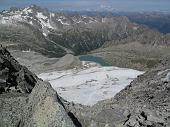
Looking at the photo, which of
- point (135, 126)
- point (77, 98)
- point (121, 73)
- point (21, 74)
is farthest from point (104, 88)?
point (135, 126)

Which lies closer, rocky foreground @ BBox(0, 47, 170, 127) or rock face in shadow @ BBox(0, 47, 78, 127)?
rock face in shadow @ BBox(0, 47, 78, 127)

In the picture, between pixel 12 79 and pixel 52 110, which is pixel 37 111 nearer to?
pixel 52 110

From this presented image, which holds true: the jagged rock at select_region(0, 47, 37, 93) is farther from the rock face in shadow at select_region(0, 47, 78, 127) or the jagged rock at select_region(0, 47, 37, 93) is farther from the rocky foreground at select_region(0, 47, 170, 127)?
the rock face in shadow at select_region(0, 47, 78, 127)

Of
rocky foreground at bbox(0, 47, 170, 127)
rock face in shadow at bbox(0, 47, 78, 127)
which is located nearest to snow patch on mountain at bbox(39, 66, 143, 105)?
rocky foreground at bbox(0, 47, 170, 127)

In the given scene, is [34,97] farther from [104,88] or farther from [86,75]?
[86,75]

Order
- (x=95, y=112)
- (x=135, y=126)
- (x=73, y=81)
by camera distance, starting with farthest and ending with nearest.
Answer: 1. (x=73, y=81)
2. (x=95, y=112)
3. (x=135, y=126)

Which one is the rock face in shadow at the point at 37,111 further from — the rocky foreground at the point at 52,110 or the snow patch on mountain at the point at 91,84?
the snow patch on mountain at the point at 91,84
